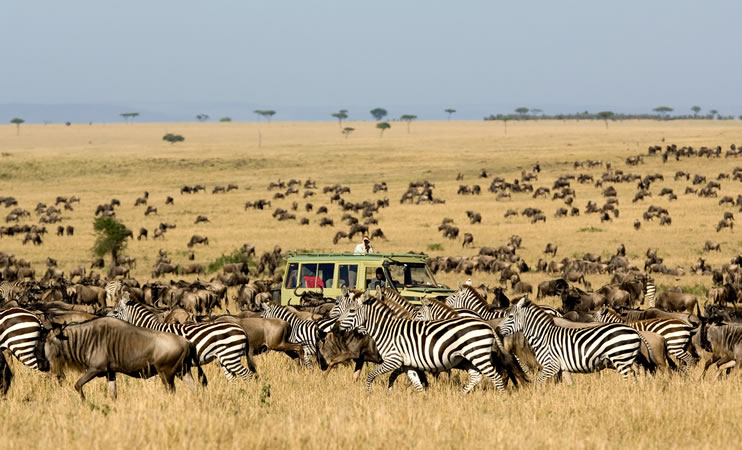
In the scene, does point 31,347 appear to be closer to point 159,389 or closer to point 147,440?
point 159,389

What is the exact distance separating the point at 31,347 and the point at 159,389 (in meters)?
2.49

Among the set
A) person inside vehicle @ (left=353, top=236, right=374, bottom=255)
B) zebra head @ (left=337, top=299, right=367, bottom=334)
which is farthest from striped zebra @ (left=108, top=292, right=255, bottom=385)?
person inside vehicle @ (left=353, top=236, right=374, bottom=255)

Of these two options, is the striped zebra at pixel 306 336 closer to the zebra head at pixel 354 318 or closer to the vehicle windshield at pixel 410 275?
the zebra head at pixel 354 318

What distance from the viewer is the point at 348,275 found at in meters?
19.6

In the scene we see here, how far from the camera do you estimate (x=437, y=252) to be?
44719mm

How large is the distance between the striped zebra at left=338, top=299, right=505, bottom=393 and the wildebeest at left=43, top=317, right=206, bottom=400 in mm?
2568

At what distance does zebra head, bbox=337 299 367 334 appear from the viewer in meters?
13.6

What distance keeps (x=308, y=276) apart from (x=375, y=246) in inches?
1039

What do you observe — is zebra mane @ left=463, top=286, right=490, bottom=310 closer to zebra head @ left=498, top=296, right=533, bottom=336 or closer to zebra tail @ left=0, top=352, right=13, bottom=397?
zebra head @ left=498, top=296, right=533, bottom=336

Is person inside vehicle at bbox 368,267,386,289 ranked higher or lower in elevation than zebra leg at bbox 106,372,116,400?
higher

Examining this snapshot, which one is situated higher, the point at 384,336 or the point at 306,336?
the point at 384,336

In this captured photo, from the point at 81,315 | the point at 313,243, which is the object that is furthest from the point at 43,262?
the point at 81,315

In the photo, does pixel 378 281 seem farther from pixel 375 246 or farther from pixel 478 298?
pixel 375 246

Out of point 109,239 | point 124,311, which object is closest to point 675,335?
point 124,311
